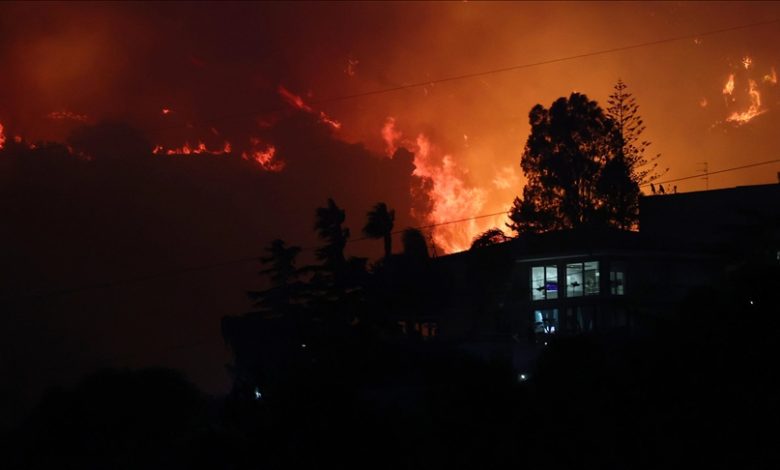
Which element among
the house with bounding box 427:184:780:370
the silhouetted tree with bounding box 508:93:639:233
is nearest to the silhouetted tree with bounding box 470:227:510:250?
the house with bounding box 427:184:780:370

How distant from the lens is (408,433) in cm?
2630

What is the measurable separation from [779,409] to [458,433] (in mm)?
7940

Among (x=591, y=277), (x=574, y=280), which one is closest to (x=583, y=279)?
(x=591, y=277)

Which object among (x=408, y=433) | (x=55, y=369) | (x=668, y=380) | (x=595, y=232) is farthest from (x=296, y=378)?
(x=55, y=369)

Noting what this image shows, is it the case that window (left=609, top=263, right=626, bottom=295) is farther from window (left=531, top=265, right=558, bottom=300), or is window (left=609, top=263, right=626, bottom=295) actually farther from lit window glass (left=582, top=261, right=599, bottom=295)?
window (left=531, top=265, right=558, bottom=300)

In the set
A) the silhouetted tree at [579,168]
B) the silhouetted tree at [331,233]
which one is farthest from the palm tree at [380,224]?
the silhouetted tree at [579,168]

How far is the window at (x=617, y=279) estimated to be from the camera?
149 feet

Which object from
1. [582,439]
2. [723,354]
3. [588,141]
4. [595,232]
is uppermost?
[588,141]

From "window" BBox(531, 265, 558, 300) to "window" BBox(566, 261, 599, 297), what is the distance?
758mm

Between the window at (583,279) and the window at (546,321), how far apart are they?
4.17ft

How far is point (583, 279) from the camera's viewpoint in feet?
151

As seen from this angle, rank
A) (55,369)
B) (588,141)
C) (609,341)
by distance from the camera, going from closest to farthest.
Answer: (609,341), (588,141), (55,369)

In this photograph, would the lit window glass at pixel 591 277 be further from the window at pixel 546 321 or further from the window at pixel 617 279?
the window at pixel 546 321

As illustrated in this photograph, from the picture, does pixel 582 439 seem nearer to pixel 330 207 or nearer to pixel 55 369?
pixel 330 207
